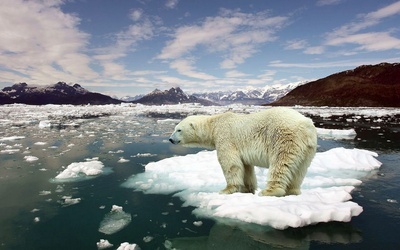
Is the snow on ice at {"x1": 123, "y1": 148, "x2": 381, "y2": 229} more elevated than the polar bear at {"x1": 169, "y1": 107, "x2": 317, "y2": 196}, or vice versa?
the polar bear at {"x1": 169, "y1": 107, "x2": 317, "y2": 196}

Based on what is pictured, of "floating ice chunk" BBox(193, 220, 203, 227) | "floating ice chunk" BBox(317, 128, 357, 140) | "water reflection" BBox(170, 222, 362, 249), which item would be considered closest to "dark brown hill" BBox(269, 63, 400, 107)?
"floating ice chunk" BBox(317, 128, 357, 140)

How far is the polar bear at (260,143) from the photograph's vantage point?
5.35m

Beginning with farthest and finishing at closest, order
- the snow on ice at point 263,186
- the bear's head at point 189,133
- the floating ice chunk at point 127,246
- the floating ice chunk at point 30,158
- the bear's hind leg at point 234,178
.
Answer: the floating ice chunk at point 30,158, the bear's head at point 189,133, the bear's hind leg at point 234,178, the snow on ice at point 263,186, the floating ice chunk at point 127,246

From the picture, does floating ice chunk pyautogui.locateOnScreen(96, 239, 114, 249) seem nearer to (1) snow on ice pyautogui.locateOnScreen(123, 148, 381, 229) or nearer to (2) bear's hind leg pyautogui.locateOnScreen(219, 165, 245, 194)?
(1) snow on ice pyautogui.locateOnScreen(123, 148, 381, 229)

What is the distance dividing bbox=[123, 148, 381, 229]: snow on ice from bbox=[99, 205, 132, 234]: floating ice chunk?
1414 millimetres

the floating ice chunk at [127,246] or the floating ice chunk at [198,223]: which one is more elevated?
the floating ice chunk at [127,246]

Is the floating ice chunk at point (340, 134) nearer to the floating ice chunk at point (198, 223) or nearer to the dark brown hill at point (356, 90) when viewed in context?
the floating ice chunk at point (198, 223)

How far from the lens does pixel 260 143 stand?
5.90 metres

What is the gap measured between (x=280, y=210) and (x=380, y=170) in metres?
6.44

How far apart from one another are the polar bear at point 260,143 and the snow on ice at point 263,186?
39cm

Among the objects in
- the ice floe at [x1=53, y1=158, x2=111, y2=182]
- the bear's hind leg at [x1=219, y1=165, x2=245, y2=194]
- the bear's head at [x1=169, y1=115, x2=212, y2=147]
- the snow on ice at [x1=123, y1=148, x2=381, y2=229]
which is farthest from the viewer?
the ice floe at [x1=53, y1=158, x2=111, y2=182]

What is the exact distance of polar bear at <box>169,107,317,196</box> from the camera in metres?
5.35

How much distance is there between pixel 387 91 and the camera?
391 ft

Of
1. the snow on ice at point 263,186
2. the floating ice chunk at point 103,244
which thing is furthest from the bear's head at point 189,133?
the floating ice chunk at point 103,244
